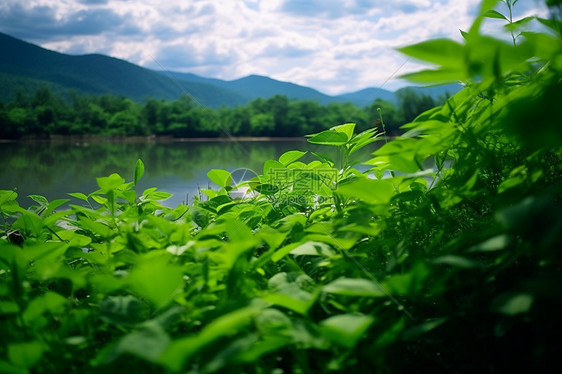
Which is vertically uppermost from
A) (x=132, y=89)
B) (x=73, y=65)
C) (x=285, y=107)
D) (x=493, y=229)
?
(x=73, y=65)

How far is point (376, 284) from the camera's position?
0.99 feet

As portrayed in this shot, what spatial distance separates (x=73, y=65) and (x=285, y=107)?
51020mm

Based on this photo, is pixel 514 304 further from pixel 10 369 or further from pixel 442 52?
pixel 10 369

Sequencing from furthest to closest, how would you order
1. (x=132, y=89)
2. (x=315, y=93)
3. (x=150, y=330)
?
(x=315, y=93), (x=132, y=89), (x=150, y=330)

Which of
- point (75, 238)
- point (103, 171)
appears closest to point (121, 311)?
point (75, 238)

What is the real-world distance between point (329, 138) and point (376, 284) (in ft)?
0.99

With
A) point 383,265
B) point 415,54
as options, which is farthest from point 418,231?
point 415,54

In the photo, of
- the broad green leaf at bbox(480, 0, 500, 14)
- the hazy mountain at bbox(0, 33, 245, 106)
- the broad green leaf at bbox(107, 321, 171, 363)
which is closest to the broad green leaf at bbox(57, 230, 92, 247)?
the broad green leaf at bbox(107, 321, 171, 363)

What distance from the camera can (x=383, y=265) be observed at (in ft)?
1.42

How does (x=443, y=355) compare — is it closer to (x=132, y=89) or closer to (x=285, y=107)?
(x=285, y=107)

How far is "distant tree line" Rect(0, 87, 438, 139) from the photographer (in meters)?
20.3

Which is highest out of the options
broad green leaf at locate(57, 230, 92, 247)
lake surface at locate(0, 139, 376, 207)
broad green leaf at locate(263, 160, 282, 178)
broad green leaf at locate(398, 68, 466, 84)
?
broad green leaf at locate(398, 68, 466, 84)

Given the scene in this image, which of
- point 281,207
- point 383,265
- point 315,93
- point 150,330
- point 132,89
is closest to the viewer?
point 150,330

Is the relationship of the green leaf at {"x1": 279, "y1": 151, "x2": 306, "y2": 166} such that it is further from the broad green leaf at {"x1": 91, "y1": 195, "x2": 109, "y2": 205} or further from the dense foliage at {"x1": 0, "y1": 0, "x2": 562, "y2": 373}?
the broad green leaf at {"x1": 91, "y1": 195, "x2": 109, "y2": 205}
